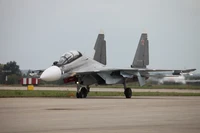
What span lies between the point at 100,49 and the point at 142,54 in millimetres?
3572

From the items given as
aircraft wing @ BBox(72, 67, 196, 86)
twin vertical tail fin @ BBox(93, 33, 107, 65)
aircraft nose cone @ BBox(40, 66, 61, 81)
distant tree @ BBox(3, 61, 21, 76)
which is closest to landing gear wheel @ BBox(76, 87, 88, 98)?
aircraft wing @ BBox(72, 67, 196, 86)

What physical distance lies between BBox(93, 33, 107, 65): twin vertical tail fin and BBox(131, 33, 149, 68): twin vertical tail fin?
2.61m

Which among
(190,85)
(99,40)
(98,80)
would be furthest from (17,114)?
(190,85)

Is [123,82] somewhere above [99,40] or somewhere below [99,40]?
below

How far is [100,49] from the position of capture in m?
38.9

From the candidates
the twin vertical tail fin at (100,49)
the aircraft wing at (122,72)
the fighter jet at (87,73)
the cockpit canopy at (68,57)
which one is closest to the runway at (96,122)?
the fighter jet at (87,73)

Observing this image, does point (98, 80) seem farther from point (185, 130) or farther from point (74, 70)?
point (185, 130)

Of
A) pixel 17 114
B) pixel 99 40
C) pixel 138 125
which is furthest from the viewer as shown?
pixel 99 40

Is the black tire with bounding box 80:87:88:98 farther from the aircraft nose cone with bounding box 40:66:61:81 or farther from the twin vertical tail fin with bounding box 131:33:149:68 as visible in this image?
the twin vertical tail fin with bounding box 131:33:149:68

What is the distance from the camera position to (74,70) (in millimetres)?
34312

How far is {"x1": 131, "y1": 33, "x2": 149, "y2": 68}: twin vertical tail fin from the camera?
40375mm

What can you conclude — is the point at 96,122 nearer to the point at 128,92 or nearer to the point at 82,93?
the point at 82,93

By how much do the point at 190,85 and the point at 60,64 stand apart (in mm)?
37465

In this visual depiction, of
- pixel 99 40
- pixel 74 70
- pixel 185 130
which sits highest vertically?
pixel 99 40
